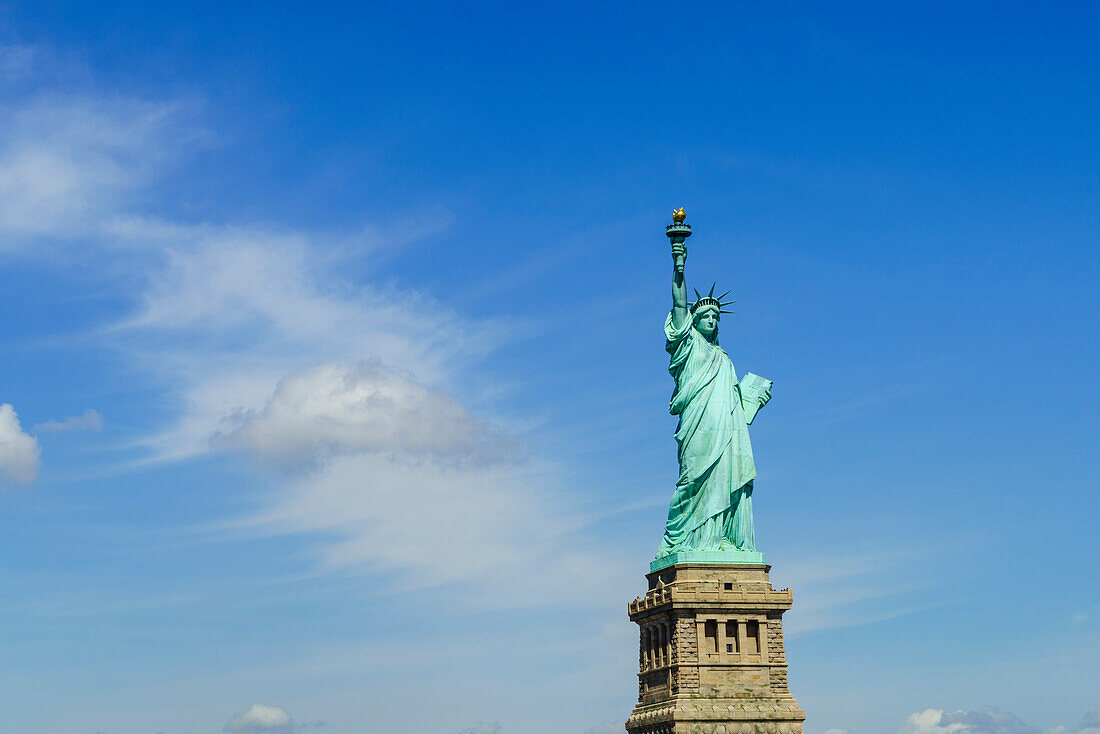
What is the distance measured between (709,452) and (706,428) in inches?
44.0

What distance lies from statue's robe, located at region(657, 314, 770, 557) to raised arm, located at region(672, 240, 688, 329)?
471mm

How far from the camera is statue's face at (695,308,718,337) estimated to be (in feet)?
258

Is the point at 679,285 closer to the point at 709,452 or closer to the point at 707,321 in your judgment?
the point at 707,321

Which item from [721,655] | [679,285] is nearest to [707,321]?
[679,285]

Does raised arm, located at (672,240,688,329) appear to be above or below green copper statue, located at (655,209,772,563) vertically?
above

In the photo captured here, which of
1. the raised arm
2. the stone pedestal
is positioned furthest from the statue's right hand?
the stone pedestal

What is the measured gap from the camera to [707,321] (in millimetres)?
78625

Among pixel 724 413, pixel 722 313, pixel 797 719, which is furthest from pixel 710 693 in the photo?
pixel 722 313

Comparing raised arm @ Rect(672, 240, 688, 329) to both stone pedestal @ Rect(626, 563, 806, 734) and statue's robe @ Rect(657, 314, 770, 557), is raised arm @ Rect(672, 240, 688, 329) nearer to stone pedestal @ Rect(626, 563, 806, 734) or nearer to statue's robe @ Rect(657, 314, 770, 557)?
statue's robe @ Rect(657, 314, 770, 557)

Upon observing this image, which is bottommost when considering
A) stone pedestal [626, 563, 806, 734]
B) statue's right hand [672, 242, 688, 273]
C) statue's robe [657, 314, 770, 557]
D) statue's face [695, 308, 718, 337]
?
stone pedestal [626, 563, 806, 734]

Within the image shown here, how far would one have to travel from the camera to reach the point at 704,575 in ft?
247

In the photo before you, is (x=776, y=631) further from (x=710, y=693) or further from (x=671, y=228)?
(x=671, y=228)

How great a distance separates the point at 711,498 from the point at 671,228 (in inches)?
478

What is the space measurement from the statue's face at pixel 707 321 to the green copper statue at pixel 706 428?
4 centimetres
